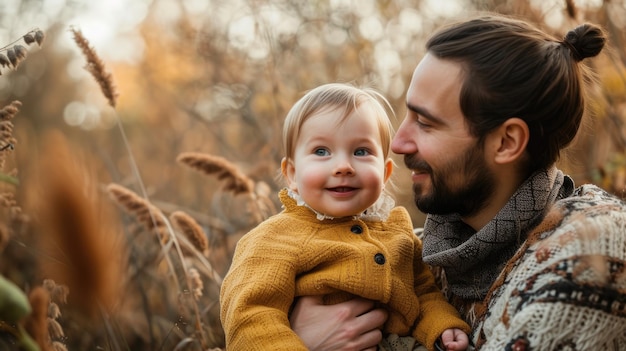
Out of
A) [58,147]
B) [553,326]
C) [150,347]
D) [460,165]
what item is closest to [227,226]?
[150,347]

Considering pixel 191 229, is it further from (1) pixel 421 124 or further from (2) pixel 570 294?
(2) pixel 570 294

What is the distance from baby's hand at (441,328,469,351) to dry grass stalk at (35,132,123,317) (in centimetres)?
105

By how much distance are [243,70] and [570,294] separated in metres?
3.73

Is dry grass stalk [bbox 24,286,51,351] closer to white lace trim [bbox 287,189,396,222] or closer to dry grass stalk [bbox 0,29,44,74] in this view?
dry grass stalk [bbox 0,29,44,74]

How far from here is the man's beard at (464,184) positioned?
231 centimetres

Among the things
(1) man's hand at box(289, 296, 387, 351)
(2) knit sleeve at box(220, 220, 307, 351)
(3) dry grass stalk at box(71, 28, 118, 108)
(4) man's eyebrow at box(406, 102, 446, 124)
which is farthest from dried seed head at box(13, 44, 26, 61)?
(4) man's eyebrow at box(406, 102, 446, 124)

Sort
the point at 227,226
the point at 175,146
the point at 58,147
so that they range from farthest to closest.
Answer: the point at 175,146
the point at 227,226
the point at 58,147

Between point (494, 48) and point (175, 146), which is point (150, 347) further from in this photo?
point (175, 146)

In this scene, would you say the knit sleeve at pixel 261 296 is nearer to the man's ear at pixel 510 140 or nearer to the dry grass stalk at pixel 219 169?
the dry grass stalk at pixel 219 169

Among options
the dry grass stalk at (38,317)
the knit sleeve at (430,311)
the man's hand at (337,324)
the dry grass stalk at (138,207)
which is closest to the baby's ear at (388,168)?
the knit sleeve at (430,311)

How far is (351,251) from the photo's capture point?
222 cm

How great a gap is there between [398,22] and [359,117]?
2690 mm

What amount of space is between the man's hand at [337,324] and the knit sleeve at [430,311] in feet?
0.46

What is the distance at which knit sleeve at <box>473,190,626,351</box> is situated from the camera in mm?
1655
